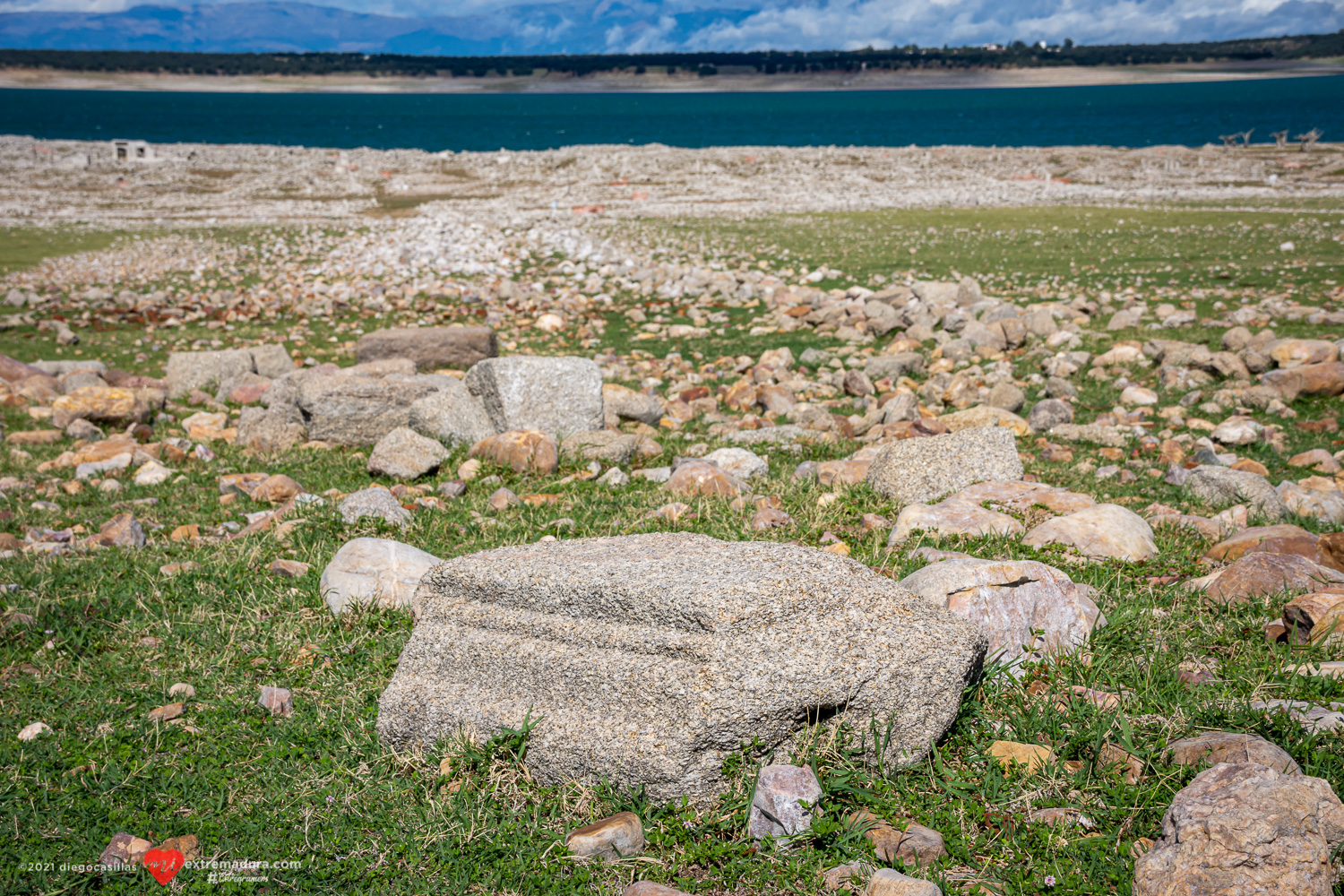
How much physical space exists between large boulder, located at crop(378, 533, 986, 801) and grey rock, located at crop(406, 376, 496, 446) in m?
5.09

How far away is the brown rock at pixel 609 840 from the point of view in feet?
10.9

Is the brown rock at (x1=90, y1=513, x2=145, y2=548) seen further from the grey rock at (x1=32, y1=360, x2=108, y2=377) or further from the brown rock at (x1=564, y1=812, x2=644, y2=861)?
the grey rock at (x1=32, y1=360, x2=108, y2=377)

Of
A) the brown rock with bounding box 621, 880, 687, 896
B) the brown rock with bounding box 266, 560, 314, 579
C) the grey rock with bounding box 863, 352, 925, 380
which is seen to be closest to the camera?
the brown rock with bounding box 621, 880, 687, 896

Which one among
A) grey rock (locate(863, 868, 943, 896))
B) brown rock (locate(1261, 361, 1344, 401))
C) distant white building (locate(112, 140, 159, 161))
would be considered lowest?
grey rock (locate(863, 868, 943, 896))

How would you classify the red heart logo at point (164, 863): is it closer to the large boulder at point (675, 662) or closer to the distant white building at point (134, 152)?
the large boulder at point (675, 662)

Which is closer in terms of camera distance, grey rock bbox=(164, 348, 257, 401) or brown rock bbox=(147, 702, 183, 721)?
brown rock bbox=(147, 702, 183, 721)

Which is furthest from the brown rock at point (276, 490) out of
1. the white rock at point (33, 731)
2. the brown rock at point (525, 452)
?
the white rock at point (33, 731)

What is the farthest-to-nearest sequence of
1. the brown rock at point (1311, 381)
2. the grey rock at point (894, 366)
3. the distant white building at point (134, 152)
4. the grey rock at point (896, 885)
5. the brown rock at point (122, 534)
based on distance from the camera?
the distant white building at point (134, 152)
the grey rock at point (894, 366)
the brown rock at point (1311, 381)
the brown rock at point (122, 534)
the grey rock at point (896, 885)

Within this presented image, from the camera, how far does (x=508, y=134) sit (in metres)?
91.6

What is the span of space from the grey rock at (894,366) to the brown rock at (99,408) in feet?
32.9

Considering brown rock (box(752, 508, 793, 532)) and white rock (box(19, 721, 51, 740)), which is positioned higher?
brown rock (box(752, 508, 793, 532))

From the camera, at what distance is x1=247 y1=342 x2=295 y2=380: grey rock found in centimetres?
1295

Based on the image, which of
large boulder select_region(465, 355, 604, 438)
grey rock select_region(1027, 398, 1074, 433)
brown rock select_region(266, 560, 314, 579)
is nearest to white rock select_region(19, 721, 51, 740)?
brown rock select_region(266, 560, 314, 579)

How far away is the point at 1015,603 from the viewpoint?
4.48 metres
